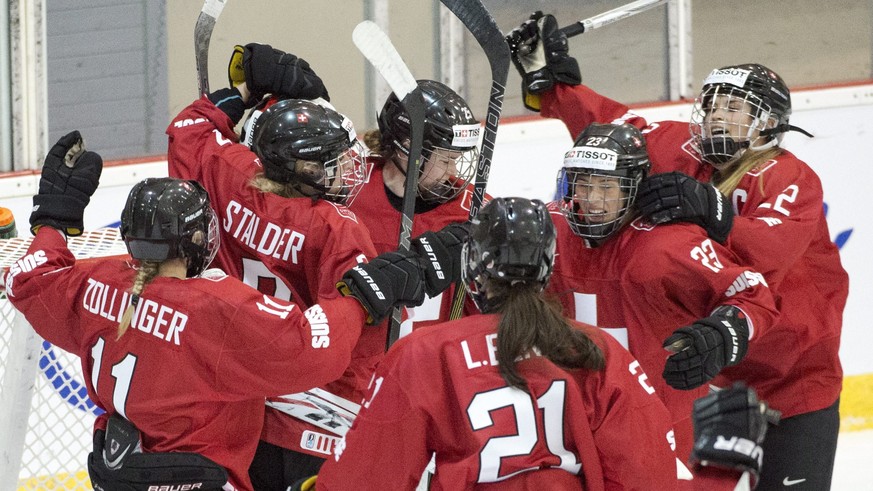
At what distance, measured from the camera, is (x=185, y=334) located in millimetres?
2223

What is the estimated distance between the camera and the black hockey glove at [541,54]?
328cm

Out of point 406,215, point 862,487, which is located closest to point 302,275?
point 406,215

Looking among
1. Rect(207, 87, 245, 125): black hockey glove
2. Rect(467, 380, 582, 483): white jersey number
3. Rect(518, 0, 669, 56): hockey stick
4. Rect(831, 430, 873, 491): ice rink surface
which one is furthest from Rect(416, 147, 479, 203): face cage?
Rect(831, 430, 873, 491): ice rink surface

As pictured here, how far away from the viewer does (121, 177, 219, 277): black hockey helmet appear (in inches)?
89.7

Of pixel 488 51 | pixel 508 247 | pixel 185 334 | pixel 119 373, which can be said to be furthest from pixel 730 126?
pixel 119 373

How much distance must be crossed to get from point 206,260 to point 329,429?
55 centimetres

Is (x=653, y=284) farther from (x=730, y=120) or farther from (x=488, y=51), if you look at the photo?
(x=488, y=51)

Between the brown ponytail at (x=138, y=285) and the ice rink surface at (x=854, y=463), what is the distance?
2.67m

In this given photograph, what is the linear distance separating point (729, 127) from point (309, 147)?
39.8 inches

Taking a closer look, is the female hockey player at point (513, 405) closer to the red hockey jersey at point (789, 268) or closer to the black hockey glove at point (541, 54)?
the red hockey jersey at point (789, 268)

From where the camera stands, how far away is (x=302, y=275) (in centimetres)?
266

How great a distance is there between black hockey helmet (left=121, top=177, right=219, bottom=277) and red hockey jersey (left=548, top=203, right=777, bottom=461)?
729 millimetres

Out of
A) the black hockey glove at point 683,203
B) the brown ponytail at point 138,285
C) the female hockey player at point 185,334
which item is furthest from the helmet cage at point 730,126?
the brown ponytail at point 138,285

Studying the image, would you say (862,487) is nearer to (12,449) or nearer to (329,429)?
(329,429)
